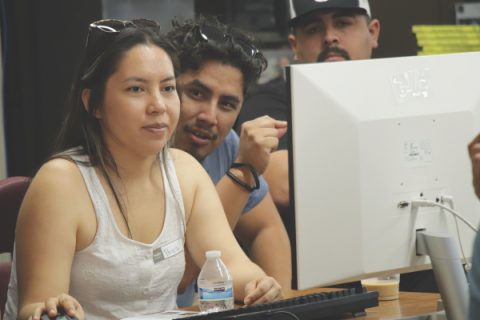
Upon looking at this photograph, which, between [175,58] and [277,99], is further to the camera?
[277,99]

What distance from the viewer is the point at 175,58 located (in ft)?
8.09

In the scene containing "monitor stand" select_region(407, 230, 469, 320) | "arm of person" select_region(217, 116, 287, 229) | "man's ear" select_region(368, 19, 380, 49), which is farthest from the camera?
"man's ear" select_region(368, 19, 380, 49)

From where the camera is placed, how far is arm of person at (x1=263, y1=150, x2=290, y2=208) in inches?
117

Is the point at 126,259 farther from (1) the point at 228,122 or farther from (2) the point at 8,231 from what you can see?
(1) the point at 228,122

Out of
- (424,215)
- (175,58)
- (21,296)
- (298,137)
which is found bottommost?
(21,296)

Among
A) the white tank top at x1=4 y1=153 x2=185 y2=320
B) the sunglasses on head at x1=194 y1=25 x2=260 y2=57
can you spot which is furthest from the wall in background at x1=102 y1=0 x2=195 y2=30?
the white tank top at x1=4 y1=153 x2=185 y2=320

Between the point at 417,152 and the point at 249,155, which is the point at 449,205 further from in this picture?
the point at 249,155

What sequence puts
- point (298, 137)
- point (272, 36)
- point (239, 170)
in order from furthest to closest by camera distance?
point (272, 36), point (239, 170), point (298, 137)

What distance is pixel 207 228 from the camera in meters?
2.41

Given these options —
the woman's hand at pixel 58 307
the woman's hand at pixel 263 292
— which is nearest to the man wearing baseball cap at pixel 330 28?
the woman's hand at pixel 263 292

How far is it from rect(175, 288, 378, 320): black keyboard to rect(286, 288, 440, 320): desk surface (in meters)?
0.05

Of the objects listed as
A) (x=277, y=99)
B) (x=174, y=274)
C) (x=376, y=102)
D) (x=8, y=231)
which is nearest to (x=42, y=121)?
(x=277, y=99)

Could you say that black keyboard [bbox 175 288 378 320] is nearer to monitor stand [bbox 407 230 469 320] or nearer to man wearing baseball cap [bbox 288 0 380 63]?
monitor stand [bbox 407 230 469 320]

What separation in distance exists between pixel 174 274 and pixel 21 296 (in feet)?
1.16
